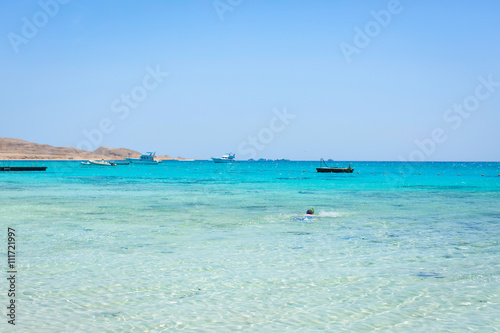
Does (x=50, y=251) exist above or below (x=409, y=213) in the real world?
below

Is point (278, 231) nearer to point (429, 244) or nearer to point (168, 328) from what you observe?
point (429, 244)

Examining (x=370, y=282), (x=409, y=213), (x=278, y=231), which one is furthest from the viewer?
(x=409, y=213)

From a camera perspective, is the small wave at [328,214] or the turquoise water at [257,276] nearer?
the turquoise water at [257,276]

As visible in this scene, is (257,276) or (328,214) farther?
(328,214)

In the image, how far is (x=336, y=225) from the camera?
20.4m

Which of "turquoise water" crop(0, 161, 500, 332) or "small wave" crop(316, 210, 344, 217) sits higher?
"small wave" crop(316, 210, 344, 217)

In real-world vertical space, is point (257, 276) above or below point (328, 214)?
below

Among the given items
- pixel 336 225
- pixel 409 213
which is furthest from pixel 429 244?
pixel 409 213

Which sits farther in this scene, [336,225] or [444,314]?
[336,225]

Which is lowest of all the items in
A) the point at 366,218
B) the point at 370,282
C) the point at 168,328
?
the point at 168,328

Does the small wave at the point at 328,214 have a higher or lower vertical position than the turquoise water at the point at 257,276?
higher

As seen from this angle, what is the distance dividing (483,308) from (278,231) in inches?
398

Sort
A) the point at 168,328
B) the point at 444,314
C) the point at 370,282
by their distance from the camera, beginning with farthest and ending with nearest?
the point at 370,282 → the point at 444,314 → the point at 168,328

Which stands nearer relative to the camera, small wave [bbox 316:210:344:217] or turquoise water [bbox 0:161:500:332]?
turquoise water [bbox 0:161:500:332]
